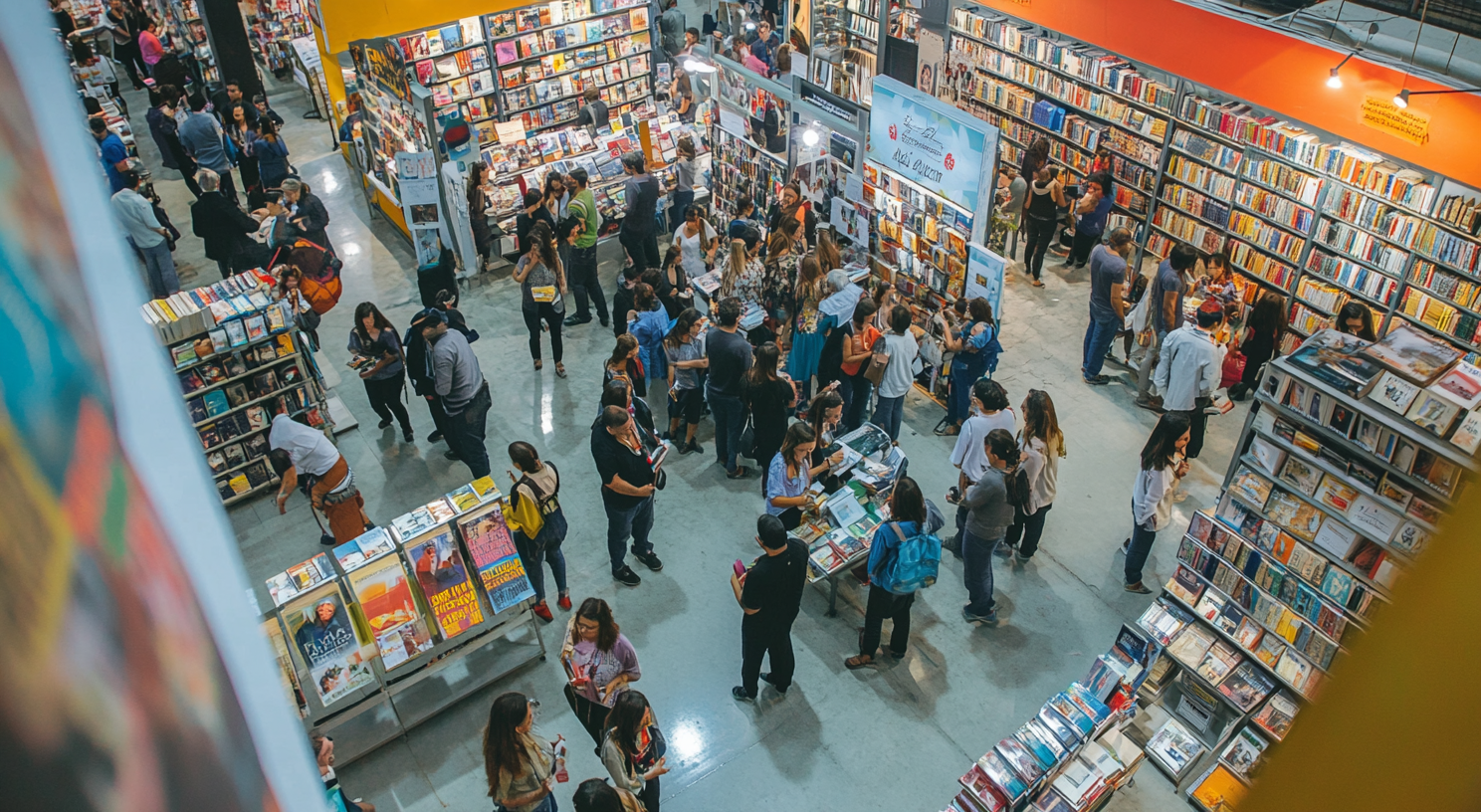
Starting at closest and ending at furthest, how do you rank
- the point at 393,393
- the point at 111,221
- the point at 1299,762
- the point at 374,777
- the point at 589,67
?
the point at 1299,762, the point at 111,221, the point at 374,777, the point at 393,393, the point at 589,67

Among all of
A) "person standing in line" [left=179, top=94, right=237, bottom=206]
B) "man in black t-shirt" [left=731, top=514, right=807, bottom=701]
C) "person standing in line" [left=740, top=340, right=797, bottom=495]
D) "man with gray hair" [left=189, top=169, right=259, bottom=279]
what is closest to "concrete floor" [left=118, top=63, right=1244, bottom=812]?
"man in black t-shirt" [left=731, top=514, right=807, bottom=701]

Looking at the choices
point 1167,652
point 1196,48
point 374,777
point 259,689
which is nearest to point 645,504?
point 374,777

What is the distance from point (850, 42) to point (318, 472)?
10.8 m

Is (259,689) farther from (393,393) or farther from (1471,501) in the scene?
(393,393)

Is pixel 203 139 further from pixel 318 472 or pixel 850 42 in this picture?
pixel 850 42

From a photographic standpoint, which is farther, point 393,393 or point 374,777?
point 393,393

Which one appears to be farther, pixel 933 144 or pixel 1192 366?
pixel 933 144

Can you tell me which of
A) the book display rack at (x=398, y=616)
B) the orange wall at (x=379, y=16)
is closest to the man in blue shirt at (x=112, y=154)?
the orange wall at (x=379, y=16)

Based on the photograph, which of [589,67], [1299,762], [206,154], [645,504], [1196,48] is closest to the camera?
[1299,762]

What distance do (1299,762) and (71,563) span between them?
1.70ft

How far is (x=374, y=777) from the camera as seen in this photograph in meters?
6.17

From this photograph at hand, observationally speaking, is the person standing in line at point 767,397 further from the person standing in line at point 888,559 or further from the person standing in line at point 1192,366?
the person standing in line at point 1192,366

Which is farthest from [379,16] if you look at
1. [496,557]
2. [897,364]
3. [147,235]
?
[496,557]

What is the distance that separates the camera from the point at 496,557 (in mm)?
6324
